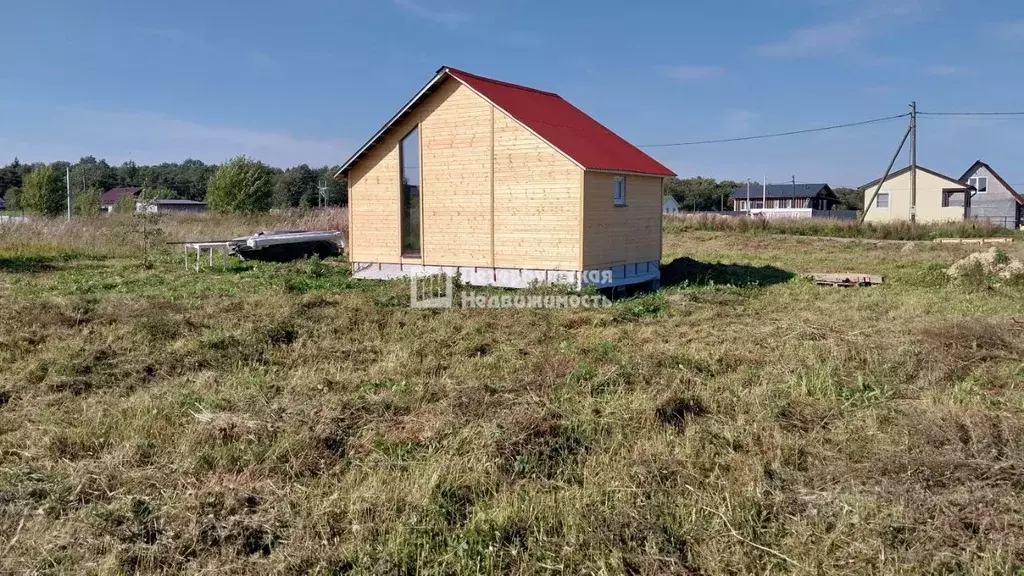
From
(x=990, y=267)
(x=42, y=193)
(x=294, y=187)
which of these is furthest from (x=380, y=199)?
(x=294, y=187)

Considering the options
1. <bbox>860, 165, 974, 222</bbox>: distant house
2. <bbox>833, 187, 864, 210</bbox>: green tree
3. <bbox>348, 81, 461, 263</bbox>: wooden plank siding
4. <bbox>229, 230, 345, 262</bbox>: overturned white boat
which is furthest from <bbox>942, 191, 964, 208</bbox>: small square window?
<bbox>348, 81, 461, 263</bbox>: wooden plank siding

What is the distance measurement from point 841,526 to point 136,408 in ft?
19.3

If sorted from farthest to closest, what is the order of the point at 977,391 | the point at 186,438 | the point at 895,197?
the point at 895,197 < the point at 977,391 < the point at 186,438

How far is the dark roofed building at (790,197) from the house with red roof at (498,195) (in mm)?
58429

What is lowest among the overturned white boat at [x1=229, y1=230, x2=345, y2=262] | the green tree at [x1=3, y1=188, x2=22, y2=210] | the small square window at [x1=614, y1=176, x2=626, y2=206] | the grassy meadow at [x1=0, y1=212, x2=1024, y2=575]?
the grassy meadow at [x1=0, y1=212, x2=1024, y2=575]

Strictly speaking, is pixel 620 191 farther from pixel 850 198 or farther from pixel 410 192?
pixel 850 198

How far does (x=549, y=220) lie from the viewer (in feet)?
47.5

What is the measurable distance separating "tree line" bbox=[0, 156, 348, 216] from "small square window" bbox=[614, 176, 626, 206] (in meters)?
7.11

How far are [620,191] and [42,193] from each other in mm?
49002

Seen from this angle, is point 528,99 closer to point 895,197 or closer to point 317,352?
point 317,352

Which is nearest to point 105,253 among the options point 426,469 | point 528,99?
point 528,99

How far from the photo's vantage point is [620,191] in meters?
15.8

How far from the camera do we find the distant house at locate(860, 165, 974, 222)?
157 feet

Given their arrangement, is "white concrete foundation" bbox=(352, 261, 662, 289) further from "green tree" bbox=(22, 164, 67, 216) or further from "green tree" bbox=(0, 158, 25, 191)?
"green tree" bbox=(0, 158, 25, 191)
